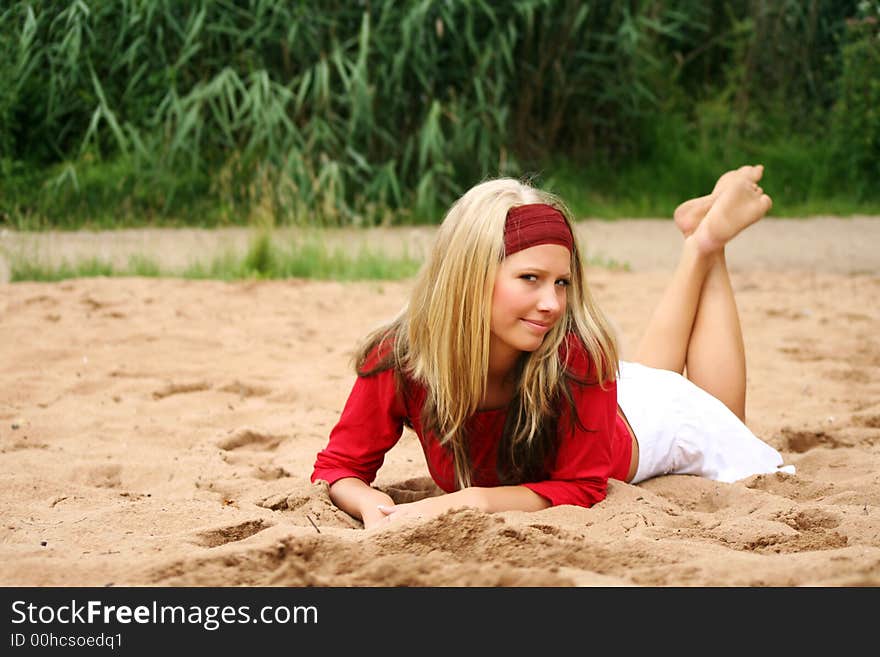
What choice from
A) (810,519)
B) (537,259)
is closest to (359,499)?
(537,259)

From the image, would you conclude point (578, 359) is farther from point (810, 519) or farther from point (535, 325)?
point (810, 519)

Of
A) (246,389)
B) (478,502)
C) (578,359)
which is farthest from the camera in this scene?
(246,389)

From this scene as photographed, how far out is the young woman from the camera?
2.23 meters

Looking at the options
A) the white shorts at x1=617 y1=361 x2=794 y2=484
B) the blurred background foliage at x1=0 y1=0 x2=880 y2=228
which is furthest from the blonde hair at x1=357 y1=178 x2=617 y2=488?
the blurred background foliage at x1=0 y1=0 x2=880 y2=228

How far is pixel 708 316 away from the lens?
3123 mm

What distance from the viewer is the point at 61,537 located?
2.13 meters

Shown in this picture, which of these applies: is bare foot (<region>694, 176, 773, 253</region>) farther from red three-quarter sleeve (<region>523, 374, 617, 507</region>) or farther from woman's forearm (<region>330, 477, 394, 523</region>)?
woman's forearm (<region>330, 477, 394, 523</region>)

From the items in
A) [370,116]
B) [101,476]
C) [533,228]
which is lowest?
[101,476]

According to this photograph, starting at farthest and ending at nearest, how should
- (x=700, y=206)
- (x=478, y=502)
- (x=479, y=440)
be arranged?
(x=700, y=206) → (x=479, y=440) → (x=478, y=502)

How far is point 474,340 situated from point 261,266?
11.8 feet

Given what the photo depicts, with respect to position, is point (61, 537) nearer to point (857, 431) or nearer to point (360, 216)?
point (857, 431)

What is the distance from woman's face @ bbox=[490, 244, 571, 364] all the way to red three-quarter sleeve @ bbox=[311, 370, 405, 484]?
0.30 m

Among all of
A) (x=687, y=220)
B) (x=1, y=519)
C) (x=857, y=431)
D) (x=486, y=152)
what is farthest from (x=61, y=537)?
(x=486, y=152)

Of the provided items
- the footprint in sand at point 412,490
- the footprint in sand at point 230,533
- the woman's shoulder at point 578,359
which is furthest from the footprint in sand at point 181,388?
the woman's shoulder at point 578,359
